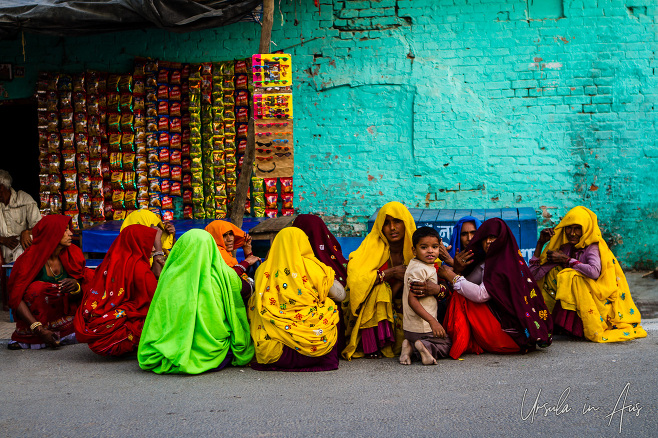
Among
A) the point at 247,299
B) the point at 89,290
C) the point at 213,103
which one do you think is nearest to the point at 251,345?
the point at 247,299

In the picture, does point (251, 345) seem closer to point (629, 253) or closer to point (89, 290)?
point (89, 290)

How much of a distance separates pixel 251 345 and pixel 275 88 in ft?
8.78

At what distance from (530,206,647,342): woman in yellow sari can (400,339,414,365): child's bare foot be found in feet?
4.72

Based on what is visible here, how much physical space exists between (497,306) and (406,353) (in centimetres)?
81

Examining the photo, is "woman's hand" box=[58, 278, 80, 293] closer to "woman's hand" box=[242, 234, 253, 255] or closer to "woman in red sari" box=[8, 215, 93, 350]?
"woman in red sari" box=[8, 215, 93, 350]

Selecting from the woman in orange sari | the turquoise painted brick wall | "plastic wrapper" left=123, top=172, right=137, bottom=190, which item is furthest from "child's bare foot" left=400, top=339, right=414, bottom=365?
"plastic wrapper" left=123, top=172, right=137, bottom=190

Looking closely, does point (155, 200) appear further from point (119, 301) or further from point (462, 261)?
point (462, 261)

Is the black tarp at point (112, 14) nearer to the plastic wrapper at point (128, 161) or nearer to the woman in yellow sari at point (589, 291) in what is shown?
the plastic wrapper at point (128, 161)

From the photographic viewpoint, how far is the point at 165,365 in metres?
4.76

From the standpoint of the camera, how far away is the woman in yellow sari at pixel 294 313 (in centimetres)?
471

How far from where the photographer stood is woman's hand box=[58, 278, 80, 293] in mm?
5668

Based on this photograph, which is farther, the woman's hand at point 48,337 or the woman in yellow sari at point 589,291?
the woman's hand at point 48,337

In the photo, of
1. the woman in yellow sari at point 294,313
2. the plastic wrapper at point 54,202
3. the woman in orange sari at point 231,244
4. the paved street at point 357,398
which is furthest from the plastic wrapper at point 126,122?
the woman in yellow sari at point 294,313

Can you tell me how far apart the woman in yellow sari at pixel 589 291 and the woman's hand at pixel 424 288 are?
1311 mm
